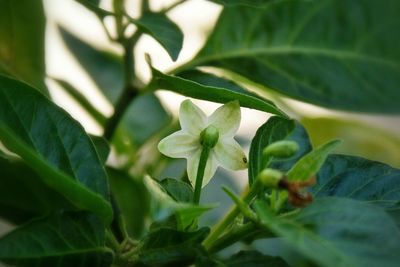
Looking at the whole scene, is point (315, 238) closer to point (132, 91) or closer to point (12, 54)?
point (132, 91)

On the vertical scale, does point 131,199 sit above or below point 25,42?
below

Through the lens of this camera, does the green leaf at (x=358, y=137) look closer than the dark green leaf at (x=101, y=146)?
No

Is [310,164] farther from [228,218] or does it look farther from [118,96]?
[118,96]

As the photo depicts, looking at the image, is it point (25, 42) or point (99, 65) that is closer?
point (25, 42)

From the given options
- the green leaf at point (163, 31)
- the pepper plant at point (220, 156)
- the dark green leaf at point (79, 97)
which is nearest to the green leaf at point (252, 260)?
the pepper plant at point (220, 156)

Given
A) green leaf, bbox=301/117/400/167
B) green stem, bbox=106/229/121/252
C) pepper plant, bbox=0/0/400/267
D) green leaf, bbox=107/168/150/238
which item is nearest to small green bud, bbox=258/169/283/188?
pepper plant, bbox=0/0/400/267

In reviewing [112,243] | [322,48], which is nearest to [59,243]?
[112,243]

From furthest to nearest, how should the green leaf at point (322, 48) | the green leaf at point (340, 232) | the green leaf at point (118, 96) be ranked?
the green leaf at point (118, 96), the green leaf at point (322, 48), the green leaf at point (340, 232)

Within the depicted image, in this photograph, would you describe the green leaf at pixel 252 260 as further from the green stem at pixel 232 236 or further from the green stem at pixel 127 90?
the green stem at pixel 127 90
